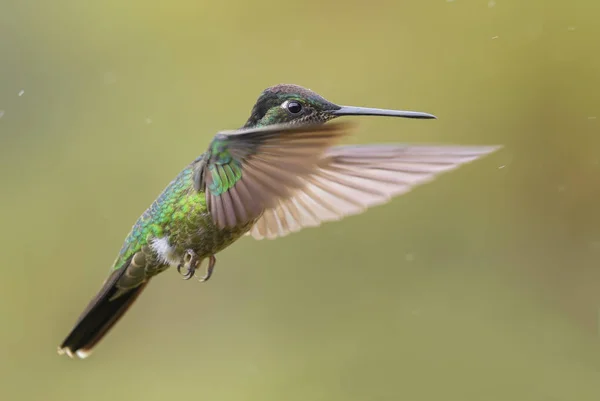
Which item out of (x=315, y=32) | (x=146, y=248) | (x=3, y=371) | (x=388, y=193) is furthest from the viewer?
(x=315, y=32)

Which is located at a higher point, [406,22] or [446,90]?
[406,22]

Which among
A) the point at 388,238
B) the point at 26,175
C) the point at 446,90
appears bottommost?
the point at 388,238

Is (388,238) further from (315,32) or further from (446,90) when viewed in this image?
(315,32)

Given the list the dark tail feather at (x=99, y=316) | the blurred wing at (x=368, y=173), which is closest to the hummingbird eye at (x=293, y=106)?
the blurred wing at (x=368, y=173)

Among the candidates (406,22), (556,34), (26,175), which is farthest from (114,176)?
(556,34)

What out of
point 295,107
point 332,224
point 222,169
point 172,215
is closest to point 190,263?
point 172,215

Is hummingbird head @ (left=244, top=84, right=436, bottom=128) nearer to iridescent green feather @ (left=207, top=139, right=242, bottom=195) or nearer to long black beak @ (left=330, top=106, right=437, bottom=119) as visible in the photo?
long black beak @ (left=330, top=106, right=437, bottom=119)

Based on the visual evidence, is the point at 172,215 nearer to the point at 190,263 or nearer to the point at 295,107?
the point at 190,263
